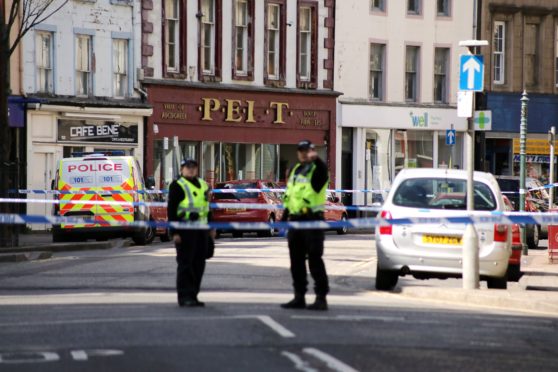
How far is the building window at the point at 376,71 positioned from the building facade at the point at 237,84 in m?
2.14

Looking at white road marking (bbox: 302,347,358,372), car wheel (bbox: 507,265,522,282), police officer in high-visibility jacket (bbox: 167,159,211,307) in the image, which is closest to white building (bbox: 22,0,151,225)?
car wheel (bbox: 507,265,522,282)

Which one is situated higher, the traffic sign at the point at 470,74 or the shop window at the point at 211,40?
the shop window at the point at 211,40

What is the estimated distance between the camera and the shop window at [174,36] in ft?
153

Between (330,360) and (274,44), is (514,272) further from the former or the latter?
(274,44)

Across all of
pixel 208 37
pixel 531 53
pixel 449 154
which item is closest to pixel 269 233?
pixel 208 37

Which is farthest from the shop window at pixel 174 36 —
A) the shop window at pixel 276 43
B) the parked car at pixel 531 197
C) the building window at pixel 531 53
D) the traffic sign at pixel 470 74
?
the traffic sign at pixel 470 74

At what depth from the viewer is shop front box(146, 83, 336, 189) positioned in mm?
46344

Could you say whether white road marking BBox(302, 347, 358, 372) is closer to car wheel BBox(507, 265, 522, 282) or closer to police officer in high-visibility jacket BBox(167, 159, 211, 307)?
police officer in high-visibility jacket BBox(167, 159, 211, 307)

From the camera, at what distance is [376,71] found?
53.8 meters

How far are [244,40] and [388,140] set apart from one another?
781cm

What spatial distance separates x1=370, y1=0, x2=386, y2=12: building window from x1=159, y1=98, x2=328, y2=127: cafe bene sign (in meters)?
4.65

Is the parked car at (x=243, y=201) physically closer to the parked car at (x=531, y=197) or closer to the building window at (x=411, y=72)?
the parked car at (x=531, y=197)

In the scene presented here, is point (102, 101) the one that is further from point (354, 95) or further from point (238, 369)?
point (238, 369)

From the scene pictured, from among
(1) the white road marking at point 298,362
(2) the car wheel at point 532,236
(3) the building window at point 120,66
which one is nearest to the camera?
(1) the white road marking at point 298,362
